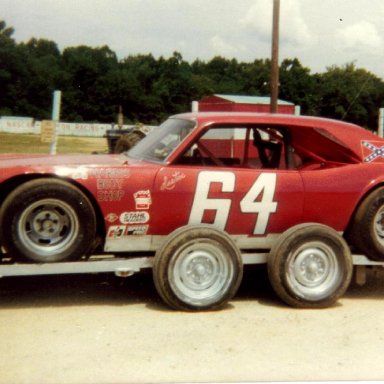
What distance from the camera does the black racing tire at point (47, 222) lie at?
4.68 m

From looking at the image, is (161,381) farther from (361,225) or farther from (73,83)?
(73,83)

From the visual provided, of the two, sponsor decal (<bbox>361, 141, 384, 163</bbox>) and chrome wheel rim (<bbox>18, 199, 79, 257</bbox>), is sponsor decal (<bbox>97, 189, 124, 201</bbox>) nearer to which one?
chrome wheel rim (<bbox>18, 199, 79, 257</bbox>)

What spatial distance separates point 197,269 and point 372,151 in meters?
1.91

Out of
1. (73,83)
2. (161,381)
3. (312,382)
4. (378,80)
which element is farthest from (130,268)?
(378,80)

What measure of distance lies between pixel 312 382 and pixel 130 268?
182 cm

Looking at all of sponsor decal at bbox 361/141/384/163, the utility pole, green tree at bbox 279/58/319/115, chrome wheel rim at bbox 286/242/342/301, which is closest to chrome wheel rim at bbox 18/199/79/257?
chrome wheel rim at bbox 286/242/342/301

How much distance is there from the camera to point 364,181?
5.37 m

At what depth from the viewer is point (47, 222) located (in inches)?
189

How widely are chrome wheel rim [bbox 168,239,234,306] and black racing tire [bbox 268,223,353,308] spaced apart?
1.39 ft

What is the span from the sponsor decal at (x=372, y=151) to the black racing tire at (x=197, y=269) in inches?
59.4

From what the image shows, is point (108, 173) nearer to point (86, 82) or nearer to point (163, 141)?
point (163, 141)

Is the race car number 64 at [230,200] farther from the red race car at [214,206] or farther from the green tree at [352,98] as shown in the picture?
the green tree at [352,98]

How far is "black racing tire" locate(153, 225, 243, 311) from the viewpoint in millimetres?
4852

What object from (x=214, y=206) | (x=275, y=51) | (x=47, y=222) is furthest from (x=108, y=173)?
(x=275, y=51)
